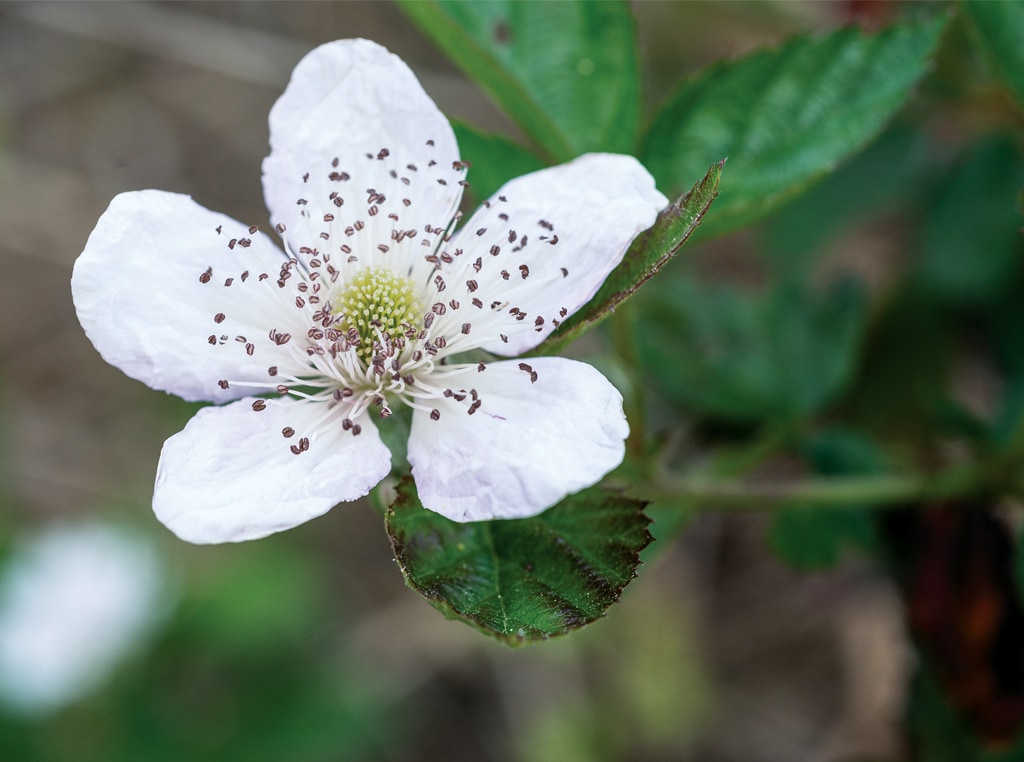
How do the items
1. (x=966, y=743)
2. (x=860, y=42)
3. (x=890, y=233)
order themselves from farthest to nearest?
(x=890, y=233)
(x=966, y=743)
(x=860, y=42)

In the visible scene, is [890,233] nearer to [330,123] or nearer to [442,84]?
[442,84]

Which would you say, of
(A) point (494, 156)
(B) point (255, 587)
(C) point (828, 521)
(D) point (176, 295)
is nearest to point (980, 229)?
(C) point (828, 521)

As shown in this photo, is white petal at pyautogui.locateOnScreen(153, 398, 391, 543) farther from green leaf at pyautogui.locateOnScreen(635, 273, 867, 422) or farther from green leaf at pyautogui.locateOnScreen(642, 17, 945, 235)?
green leaf at pyautogui.locateOnScreen(635, 273, 867, 422)

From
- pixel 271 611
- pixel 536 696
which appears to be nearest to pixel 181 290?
pixel 271 611

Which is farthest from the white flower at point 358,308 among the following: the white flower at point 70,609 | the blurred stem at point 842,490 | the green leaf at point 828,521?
the white flower at point 70,609

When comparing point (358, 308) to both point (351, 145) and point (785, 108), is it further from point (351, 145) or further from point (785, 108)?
point (785, 108)

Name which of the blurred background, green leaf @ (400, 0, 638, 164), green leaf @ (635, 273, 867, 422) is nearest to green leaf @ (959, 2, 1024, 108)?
green leaf @ (400, 0, 638, 164)

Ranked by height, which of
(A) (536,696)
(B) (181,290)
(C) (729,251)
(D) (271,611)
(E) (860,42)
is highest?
(B) (181,290)
